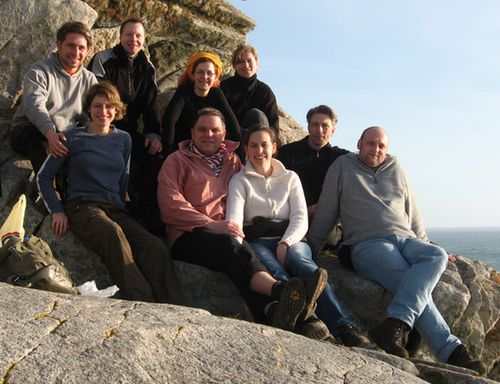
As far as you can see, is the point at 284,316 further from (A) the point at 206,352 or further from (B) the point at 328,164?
(B) the point at 328,164

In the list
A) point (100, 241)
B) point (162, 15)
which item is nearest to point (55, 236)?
point (100, 241)

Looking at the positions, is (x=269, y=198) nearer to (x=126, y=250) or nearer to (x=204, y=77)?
(x=126, y=250)

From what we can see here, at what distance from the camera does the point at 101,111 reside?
7996mm

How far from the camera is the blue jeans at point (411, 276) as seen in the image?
6.80 meters

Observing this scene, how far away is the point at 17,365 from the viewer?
4012 millimetres

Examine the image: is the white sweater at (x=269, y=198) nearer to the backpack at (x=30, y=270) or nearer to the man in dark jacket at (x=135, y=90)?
the man in dark jacket at (x=135, y=90)

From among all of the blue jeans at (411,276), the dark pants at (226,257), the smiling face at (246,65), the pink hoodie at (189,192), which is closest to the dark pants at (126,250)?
the dark pants at (226,257)

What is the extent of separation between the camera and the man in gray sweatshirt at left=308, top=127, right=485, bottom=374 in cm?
679

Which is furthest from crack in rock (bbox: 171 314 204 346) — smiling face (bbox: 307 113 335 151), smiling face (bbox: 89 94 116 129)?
smiling face (bbox: 307 113 335 151)

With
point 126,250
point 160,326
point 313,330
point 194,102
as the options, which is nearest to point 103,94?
point 194,102

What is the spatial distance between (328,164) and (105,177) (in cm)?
358

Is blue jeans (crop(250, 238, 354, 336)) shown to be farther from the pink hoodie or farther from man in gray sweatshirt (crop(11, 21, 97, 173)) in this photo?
man in gray sweatshirt (crop(11, 21, 97, 173))

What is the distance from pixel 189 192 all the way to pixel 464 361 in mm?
4015

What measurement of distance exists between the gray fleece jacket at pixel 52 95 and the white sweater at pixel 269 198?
2.79 m
